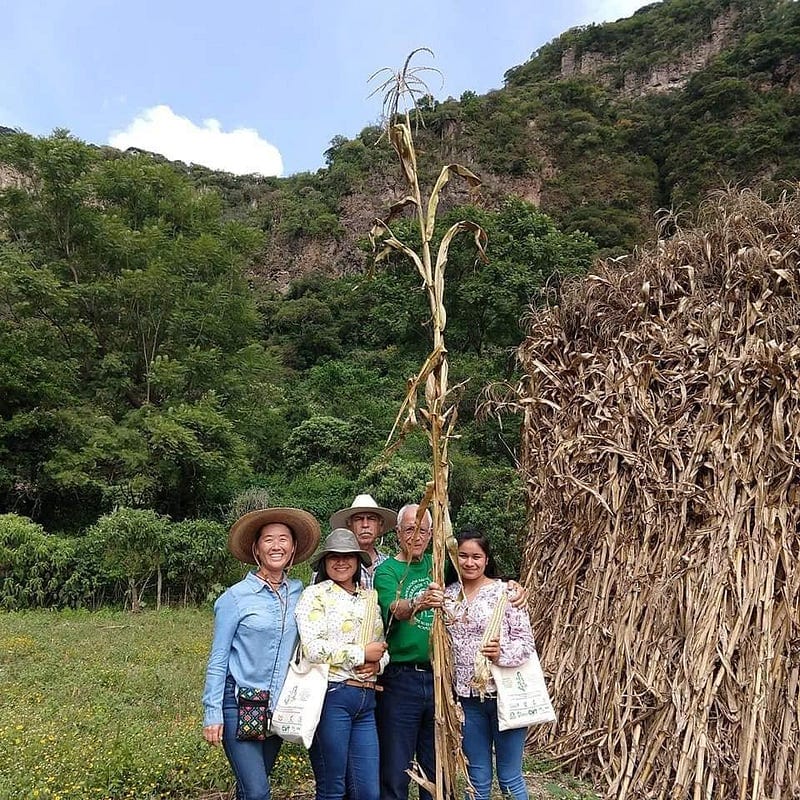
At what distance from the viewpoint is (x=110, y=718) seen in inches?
182

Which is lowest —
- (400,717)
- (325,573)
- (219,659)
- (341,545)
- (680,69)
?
(400,717)

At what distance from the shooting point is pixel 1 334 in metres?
14.8

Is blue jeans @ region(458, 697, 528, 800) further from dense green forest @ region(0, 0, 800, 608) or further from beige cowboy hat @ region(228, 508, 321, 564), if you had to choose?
dense green forest @ region(0, 0, 800, 608)

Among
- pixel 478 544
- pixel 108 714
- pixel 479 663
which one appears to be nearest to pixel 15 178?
pixel 108 714

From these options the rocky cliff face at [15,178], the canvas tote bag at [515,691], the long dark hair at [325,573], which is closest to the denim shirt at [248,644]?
the long dark hair at [325,573]

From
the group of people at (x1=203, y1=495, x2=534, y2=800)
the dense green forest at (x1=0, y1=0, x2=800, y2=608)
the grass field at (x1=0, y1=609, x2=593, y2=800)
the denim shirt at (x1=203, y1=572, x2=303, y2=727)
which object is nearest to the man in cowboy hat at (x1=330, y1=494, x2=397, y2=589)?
the group of people at (x1=203, y1=495, x2=534, y2=800)

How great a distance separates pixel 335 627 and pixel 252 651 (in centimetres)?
30

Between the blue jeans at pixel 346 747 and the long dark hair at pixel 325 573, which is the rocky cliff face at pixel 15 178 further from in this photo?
the blue jeans at pixel 346 747

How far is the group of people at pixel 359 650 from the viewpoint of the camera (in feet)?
7.59

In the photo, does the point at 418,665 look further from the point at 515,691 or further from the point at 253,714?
the point at 253,714

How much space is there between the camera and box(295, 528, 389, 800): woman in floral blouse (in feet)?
7.59

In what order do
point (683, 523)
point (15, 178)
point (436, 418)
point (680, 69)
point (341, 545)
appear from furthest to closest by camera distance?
point (680, 69)
point (15, 178)
point (683, 523)
point (341, 545)
point (436, 418)

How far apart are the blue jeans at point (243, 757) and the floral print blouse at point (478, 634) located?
2.45 feet

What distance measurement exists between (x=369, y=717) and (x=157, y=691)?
3.90m
